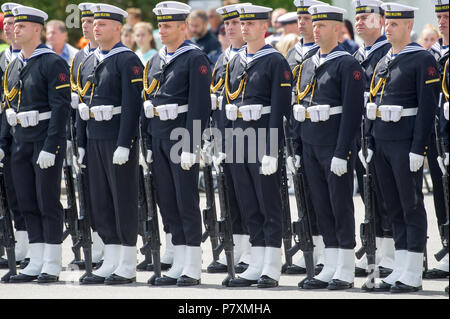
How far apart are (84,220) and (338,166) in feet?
7.43

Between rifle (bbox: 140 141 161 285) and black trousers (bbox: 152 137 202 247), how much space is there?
155 millimetres

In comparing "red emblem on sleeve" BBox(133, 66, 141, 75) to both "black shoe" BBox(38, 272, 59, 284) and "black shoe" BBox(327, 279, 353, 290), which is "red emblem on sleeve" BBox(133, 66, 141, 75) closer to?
"black shoe" BBox(38, 272, 59, 284)

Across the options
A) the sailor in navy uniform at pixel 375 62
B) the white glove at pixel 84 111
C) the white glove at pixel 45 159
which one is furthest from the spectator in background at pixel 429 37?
the white glove at pixel 45 159

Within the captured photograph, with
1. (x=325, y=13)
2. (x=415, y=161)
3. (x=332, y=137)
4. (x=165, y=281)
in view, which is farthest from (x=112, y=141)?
(x=415, y=161)

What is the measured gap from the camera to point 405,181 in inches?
345

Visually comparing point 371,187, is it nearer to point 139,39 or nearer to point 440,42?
point 440,42

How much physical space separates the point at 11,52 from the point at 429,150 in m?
3.94

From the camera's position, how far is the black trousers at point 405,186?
8.77 metres

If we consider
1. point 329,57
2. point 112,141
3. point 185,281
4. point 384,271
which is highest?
point 329,57

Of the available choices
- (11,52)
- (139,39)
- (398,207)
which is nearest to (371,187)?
(398,207)

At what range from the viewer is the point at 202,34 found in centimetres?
1627

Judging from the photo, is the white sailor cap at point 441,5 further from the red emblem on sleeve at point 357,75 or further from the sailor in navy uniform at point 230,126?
the sailor in navy uniform at point 230,126

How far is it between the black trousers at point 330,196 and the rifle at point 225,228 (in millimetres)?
737

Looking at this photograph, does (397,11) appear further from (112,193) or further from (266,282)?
(112,193)
